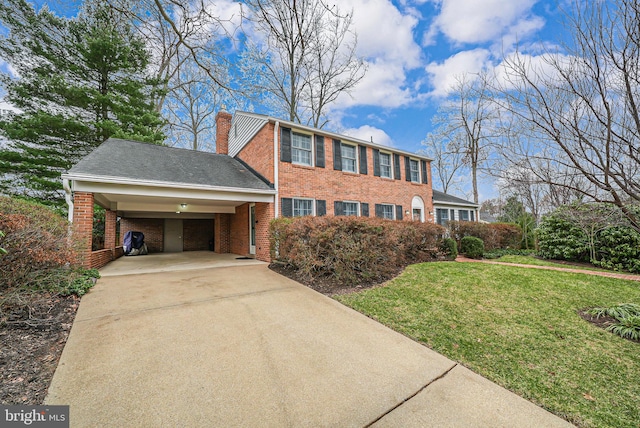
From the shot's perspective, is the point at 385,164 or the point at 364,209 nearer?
the point at 364,209

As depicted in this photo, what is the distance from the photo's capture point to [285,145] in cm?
950

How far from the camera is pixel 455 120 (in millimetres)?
20500

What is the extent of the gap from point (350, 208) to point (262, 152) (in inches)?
177

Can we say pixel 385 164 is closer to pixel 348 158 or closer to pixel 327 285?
pixel 348 158

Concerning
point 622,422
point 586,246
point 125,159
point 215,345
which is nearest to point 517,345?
point 622,422

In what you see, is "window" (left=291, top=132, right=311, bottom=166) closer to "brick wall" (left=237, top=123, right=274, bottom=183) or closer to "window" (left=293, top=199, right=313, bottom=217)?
"brick wall" (left=237, top=123, right=274, bottom=183)

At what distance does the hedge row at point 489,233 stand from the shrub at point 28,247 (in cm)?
1202

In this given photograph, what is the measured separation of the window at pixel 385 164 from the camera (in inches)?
499

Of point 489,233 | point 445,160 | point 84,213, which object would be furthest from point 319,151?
point 445,160

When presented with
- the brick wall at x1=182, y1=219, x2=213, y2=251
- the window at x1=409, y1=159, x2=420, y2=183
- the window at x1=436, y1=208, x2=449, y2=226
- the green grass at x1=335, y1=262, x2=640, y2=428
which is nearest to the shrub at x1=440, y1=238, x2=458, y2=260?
the green grass at x1=335, y1=262, x2=640, y2=428

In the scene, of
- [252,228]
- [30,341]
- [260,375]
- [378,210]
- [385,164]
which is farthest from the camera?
[385,164]

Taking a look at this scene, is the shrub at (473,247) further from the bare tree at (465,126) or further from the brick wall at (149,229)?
the brick wall at (149,229)

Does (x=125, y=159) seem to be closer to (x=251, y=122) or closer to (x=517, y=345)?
(x=251, y=122)

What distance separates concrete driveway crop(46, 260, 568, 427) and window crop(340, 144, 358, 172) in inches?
323
